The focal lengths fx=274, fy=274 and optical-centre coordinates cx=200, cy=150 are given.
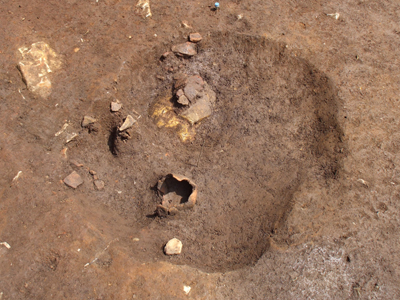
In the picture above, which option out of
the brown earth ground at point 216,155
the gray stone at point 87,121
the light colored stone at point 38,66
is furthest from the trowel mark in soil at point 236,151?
the light colored stone at point 38,66

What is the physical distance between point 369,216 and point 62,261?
4.52 meters

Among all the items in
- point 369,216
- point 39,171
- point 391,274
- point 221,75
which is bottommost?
point 391,274

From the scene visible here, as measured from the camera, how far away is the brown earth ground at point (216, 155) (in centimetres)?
381

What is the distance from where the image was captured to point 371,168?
14.8 feet

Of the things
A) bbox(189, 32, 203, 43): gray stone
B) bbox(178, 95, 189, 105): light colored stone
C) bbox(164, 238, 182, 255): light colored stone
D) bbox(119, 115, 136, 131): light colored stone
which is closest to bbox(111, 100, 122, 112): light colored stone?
bbox(119, 115, 136, 131): light colored stone

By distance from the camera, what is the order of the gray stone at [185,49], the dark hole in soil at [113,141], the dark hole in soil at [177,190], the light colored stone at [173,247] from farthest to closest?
the gray stone at [185,49] < the dark hole in soil at [113,141] < the dark hole in soil at [177,190] < the light colored stone at [173,247]

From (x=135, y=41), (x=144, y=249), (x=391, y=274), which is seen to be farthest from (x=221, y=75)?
(x=391, y=274)

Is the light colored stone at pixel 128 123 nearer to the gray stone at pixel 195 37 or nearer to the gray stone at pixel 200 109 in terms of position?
the gray stone at pixel 200 109

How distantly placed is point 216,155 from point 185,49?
7.67 ft

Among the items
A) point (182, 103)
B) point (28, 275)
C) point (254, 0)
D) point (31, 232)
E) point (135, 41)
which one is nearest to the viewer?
point (28, 275)

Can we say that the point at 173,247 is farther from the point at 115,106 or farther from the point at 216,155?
the point at 115,106

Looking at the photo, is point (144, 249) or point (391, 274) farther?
point (144, 249)

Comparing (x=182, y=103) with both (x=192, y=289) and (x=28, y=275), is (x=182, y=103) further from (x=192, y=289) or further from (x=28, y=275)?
(x=28, y=275)

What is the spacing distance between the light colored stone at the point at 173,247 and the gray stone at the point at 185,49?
12.0 feet
